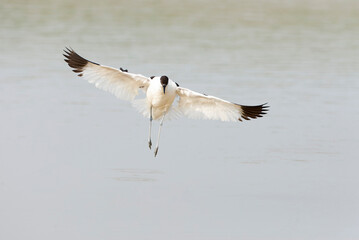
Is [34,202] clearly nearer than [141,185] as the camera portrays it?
Yes

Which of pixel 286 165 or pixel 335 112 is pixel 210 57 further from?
pixel 286 165

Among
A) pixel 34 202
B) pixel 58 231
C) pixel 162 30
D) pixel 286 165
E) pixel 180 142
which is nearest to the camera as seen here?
pixel 58 231

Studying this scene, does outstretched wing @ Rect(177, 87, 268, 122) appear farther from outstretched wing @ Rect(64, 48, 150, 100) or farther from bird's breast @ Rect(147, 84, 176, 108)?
outstretched wing @ Rect(64, 48, 150, 100)

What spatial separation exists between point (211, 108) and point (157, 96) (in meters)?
0.95

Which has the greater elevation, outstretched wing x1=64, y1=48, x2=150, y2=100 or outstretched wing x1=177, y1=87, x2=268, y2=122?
outstretched wing x1=64, y1=48, x2=150, y2=100

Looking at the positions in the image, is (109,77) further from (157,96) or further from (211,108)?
(211,108)

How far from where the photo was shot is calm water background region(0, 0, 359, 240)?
11828 millimetres

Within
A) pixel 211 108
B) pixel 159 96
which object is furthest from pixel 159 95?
pixel 211 108

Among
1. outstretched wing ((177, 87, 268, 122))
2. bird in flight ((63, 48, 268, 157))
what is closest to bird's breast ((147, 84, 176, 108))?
bird in flight ((63, 48, 268, 157))

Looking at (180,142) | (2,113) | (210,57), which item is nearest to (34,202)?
(180,142)

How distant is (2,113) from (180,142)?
3.39 metres

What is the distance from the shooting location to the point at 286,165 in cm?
1383

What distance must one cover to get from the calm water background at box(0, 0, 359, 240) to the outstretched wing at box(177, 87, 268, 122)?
2.01 feet

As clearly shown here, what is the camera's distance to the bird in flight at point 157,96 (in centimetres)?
1376
